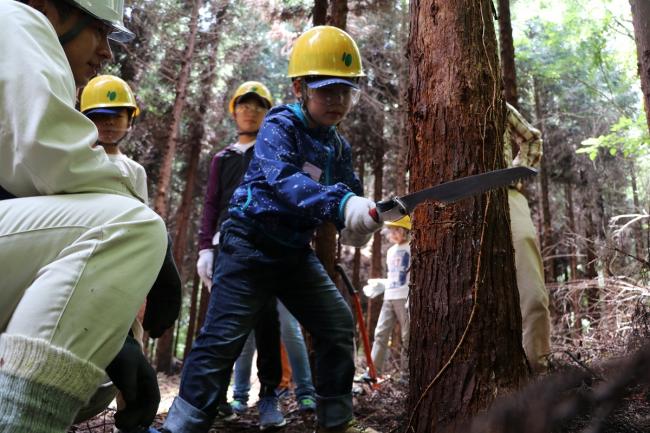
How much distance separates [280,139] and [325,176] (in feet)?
1.36

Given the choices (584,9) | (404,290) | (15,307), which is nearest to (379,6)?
(584,9)

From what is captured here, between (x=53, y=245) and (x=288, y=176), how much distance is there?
1.27 m

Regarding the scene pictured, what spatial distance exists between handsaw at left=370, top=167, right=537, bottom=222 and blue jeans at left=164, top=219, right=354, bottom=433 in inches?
37.4

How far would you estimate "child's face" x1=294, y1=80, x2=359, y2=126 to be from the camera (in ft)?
9.82

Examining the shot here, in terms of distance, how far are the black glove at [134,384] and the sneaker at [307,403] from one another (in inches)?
64.5

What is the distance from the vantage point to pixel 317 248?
517 cm

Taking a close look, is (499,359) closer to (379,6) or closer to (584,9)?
(379,6)

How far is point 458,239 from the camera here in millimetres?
2359

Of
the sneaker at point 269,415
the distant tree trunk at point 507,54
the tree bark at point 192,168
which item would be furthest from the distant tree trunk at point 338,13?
the tree bark at point 192,168

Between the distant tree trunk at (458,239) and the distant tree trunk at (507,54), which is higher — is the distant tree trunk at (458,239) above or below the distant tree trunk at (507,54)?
below

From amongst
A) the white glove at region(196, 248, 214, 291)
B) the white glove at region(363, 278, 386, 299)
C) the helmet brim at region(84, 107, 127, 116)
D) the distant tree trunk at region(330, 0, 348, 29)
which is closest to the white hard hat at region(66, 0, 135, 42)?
the helmet brim at region(84, 107, 127, 116)

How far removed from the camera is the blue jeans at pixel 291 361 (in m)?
3.81

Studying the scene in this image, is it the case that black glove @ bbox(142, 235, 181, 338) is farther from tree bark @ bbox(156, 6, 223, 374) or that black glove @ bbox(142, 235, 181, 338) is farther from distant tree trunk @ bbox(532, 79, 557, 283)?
distant tree trunk @ bbox(532, 79, 557, 283)

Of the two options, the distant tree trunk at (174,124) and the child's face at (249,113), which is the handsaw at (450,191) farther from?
the distant tree trunk at (174,124)
